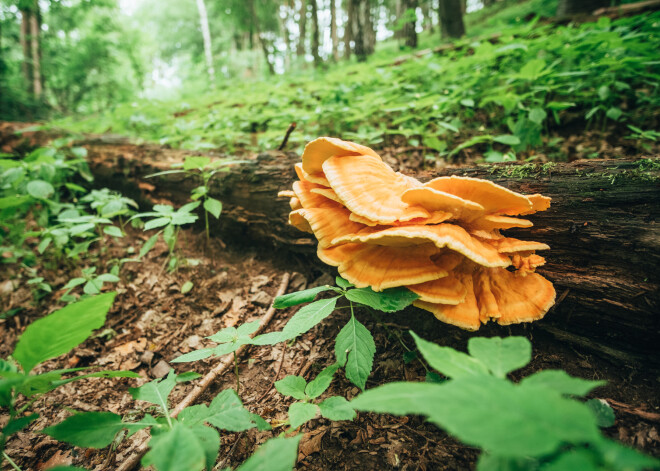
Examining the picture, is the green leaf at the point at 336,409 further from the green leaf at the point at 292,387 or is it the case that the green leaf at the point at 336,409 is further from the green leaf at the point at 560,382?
the green leaf at the point at 560,382

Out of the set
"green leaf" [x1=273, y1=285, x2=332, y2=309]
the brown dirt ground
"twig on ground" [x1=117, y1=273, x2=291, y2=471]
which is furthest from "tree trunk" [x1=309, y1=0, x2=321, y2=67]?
"green leaf" [x1=273, y1=285, x2=332, y2=309]

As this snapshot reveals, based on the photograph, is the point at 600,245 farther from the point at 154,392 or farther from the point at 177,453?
the point at 154,392

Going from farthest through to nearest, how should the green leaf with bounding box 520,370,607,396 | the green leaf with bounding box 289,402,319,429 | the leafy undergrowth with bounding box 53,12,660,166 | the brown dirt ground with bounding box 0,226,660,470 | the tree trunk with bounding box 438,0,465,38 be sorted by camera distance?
the tree trunk with bounding box 438,0,465,38
the leafy undergrowth with bounding box 53,12,660,166
the brown dirt ground with bounding box 0,226,660,470
the green leaf with bounding box 289,402,319,429
the green leaf with bounding box 520,370,607,396

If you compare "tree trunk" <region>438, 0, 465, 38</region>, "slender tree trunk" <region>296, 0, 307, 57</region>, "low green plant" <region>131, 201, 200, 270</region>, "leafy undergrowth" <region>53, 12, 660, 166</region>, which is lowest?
"low green plant" <region>131, 201, 200, 270</region>

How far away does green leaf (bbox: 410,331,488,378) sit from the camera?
2.89 ft

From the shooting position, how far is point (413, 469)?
1385mm

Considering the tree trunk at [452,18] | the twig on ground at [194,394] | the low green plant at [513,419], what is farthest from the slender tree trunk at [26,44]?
the low green plant at [513,419]

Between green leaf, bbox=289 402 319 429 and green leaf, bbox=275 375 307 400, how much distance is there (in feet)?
0.29

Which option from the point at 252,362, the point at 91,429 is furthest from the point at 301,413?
the point at 252,362

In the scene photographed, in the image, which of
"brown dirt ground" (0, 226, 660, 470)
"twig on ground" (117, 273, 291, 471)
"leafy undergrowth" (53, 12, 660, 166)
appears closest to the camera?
"brown dirt ground" (0, 226, 660, 470)

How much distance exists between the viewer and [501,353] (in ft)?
3.12

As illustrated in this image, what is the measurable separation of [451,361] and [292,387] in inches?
34.8

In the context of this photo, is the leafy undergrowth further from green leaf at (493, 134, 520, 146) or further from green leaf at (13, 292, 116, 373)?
green leaf at (13, 292, 116, 373)

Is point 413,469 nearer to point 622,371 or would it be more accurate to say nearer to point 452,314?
point 452,314
